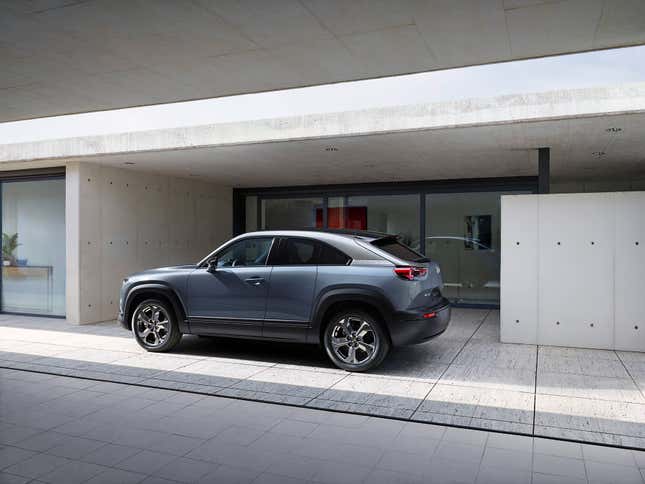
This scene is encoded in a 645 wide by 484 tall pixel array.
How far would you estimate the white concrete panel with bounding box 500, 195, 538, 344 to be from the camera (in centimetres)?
820

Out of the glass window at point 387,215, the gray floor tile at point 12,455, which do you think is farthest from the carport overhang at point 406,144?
the gray floor tile at point 12,455

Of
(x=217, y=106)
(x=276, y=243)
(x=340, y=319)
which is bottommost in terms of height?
(x=340, y=319)

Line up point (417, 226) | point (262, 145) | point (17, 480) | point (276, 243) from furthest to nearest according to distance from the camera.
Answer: point (417, 226) < point (262, 145) < point (276, 243) < point (17, 480)

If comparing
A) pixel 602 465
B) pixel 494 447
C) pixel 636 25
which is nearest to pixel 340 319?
pixel 494 447

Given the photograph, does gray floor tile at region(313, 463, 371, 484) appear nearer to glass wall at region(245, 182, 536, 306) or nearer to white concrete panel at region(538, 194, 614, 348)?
white concrete panel at region(538, 194, 614, 348)

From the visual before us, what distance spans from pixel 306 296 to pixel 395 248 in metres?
1.21

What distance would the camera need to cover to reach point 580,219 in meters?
8.02

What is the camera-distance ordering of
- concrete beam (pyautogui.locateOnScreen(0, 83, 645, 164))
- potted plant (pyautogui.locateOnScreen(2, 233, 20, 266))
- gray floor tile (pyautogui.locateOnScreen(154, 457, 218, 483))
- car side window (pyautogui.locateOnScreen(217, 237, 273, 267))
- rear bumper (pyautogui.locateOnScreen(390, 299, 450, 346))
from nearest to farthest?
gray floor tile (pyautogui.locateOnScreen(154, 457, 218, 483))
rear bumper (pyautogui.locateOnScreen(390, 299, 450, 346))
concrete beam (pyautogui.locateOnScreen(0, 83, 645, 164))
car side window (pyautogui.locateOnScreen(217, 237, 273, 267))
potted plant (pyautogui.locateOnScreen(2, 233, 20, 266))

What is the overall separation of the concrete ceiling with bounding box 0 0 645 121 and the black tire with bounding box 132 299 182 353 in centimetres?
340

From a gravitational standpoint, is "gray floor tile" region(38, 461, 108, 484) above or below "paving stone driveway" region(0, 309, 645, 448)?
below

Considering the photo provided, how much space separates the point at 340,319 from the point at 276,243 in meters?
1.33

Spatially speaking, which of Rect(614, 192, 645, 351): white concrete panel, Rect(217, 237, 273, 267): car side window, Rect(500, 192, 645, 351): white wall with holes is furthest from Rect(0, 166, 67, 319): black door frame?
Rect(614, 192, 645, 351): white concrete panel

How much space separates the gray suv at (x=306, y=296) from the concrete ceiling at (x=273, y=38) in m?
2.38

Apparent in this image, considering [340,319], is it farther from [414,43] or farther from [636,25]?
[636,25]
